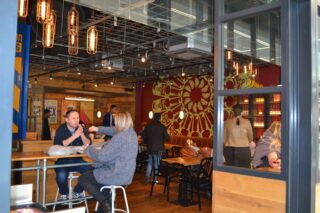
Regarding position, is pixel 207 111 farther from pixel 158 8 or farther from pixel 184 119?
pixel 158 8

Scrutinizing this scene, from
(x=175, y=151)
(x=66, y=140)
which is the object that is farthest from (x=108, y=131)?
(x=175, y=151)

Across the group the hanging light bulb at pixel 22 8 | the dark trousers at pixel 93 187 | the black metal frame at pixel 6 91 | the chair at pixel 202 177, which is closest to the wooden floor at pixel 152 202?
the chair at pixel 202 177

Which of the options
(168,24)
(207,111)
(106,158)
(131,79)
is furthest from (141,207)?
(131,79)

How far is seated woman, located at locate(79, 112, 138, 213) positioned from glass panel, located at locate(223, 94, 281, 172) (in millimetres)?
1087

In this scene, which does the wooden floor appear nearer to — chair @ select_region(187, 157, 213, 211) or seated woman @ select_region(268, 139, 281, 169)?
chair @ select_region(187, 157, 213, 211)

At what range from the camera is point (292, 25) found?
246 centimetres

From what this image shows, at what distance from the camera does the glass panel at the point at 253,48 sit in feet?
14.0

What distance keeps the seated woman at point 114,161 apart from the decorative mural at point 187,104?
784cm

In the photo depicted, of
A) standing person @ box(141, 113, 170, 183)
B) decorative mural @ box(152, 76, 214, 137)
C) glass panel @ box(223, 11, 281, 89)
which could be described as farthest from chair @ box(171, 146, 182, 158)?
glass panel @ box(223, 11, 281, 89)

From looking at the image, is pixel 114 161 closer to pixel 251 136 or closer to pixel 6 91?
pixel 6 91

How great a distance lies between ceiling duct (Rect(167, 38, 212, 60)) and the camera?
5914 millimetres

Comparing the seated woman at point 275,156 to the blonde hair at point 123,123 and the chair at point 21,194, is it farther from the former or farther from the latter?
the chair at point 21,194

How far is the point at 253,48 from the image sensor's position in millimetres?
6992

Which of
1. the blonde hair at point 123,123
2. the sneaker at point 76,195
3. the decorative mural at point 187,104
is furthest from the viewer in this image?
the decorative mural at point 187,104
